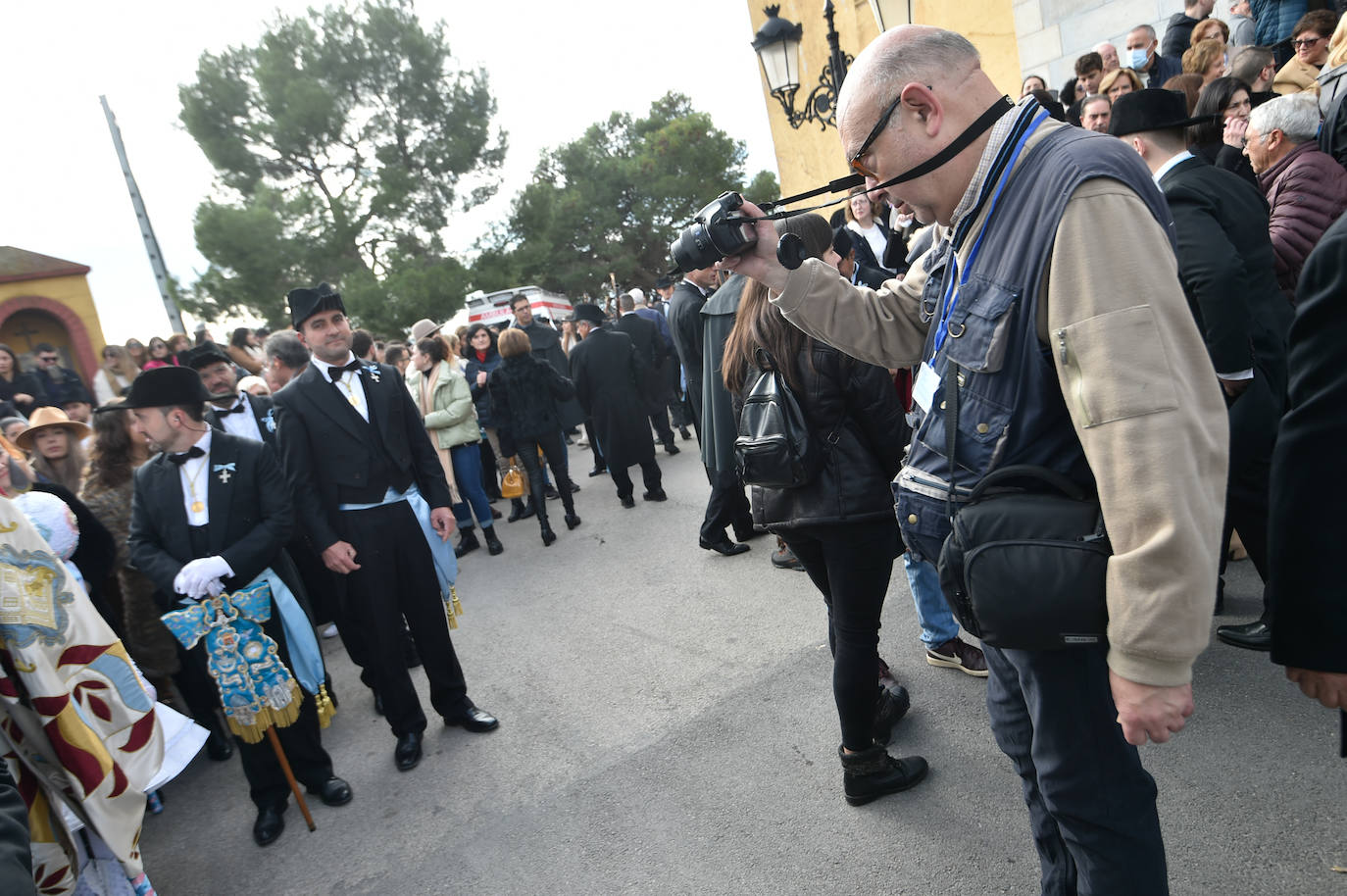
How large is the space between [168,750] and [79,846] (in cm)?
36

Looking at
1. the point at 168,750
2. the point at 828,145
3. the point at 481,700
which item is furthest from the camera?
the point at 828,145

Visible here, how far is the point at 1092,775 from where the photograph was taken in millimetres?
1581

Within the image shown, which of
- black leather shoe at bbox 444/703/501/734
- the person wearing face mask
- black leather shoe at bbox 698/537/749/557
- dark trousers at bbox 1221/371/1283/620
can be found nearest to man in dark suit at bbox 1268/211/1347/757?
dark trousers at bbox 1221/371/1283/620

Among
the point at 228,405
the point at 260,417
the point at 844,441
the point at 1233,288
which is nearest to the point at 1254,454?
the point at 1233,288

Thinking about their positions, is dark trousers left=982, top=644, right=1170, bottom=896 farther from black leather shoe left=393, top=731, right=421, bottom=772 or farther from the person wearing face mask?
the person wearing face mask

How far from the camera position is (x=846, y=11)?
11203 millimetres

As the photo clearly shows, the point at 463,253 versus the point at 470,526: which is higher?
the point at 463,253

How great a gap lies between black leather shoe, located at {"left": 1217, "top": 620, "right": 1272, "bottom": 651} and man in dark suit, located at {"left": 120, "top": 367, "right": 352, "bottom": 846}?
391 cm

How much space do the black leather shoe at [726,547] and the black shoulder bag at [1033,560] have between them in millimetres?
4174

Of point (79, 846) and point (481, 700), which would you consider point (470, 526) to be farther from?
point (79, 846)

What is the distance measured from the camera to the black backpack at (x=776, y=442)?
262cm

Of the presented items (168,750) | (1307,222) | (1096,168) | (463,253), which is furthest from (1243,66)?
(463,253)

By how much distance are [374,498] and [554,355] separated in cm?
608

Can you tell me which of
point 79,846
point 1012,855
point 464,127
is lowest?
point 1012,855
